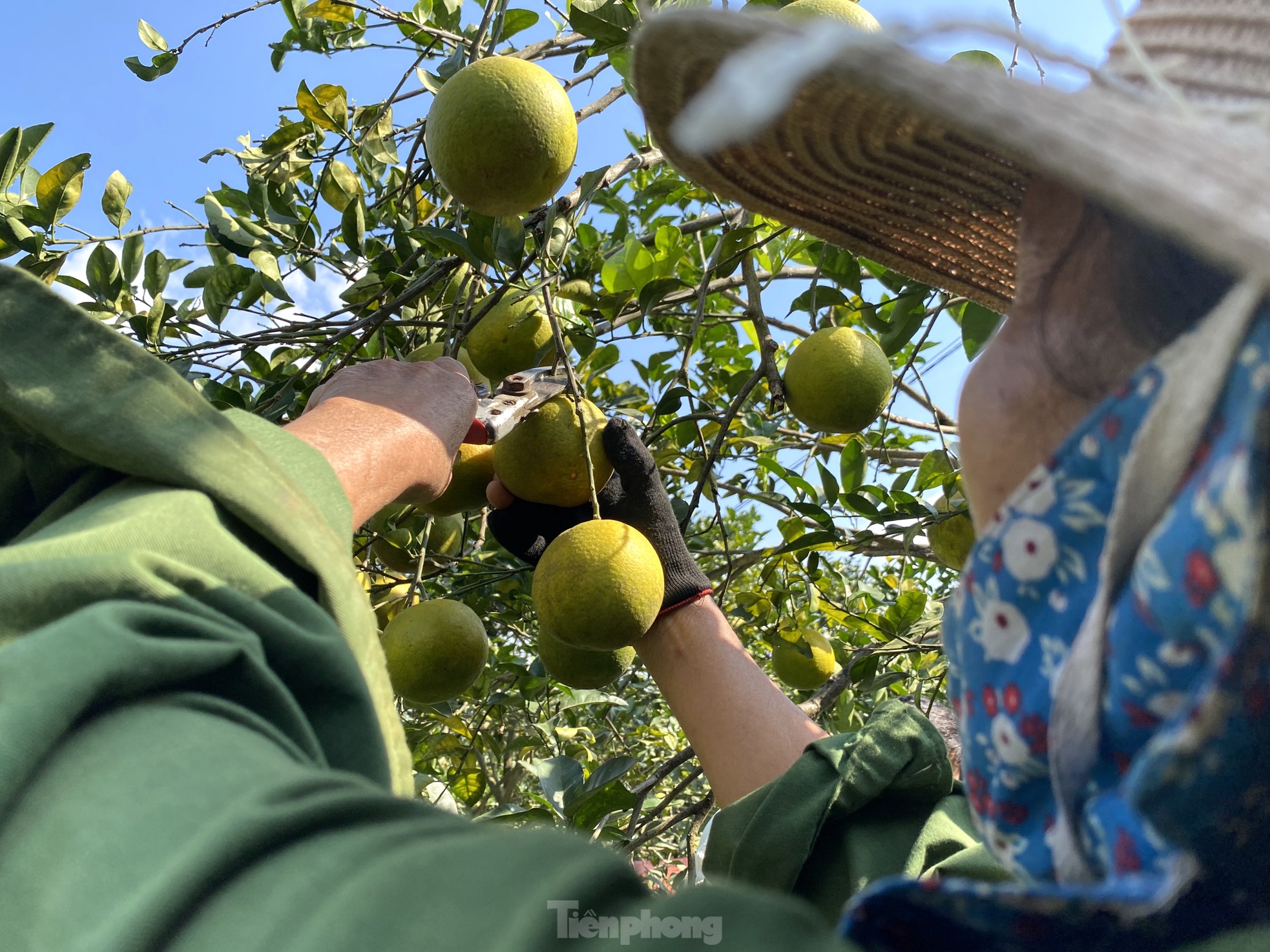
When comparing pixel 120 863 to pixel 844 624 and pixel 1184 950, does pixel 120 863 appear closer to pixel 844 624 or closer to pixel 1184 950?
pixel 1184 950

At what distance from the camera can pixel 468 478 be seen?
72.1 inches

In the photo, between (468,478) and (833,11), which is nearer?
(833,11)

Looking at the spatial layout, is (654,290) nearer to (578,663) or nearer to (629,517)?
(629,517)

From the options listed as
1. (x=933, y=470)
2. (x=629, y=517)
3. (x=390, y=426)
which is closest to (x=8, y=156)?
(x=390, y=426)

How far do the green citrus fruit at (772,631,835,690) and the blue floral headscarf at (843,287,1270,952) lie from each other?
1.84m

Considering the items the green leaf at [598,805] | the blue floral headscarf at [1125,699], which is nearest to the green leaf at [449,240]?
the green leaf at [598,805]

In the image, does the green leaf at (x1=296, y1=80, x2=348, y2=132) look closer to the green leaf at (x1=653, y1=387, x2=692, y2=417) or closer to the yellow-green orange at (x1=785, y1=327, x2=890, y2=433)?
the green leaf at (x1=653, y1=387, x2=692, y2=417)

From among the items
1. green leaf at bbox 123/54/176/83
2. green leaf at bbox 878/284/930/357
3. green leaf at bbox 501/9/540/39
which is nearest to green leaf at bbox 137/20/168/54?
green leaf at bbox 123/54/176/83

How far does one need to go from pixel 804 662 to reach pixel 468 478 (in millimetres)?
1070

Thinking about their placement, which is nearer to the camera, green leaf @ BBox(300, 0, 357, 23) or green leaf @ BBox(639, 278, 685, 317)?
green leaf @ BBox(639, 278, 685, 317)

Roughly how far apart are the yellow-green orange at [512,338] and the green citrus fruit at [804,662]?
1.06 metres

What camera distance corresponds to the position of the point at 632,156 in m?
1.69

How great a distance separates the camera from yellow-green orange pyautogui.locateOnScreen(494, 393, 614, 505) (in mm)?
1635

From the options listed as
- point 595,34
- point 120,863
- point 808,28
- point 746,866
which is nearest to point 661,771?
point 746,866
